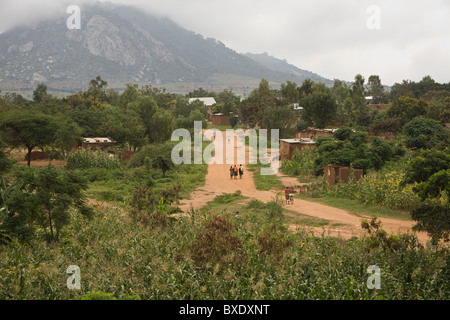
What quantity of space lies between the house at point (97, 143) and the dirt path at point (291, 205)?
8541 millimetres

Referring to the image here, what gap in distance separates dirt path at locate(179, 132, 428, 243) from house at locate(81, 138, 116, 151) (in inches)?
336

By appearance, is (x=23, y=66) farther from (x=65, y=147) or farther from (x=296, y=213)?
(x=296, y=213)

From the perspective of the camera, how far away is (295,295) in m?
8.25

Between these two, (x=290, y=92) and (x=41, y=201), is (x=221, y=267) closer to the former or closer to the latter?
(x=41, y=201)

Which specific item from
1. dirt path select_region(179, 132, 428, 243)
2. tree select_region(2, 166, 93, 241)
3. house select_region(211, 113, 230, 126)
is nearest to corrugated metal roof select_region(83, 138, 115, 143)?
dirt path select_region(179, 132, 428, 243)

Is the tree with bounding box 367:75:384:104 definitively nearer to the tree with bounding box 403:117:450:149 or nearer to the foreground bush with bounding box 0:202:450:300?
the tree with bounding box 403:117:450:149

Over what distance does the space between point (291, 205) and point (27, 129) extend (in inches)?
764

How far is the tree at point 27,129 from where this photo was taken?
2859 cm

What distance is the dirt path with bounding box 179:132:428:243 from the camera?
45.0 feet

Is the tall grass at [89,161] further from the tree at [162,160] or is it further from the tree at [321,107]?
the tree at [321,107]

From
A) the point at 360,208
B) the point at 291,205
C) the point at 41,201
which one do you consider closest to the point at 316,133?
the point at 291,205

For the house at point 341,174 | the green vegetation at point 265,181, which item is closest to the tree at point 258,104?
the green vegetation at point 265,181

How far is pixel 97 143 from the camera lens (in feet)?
111
